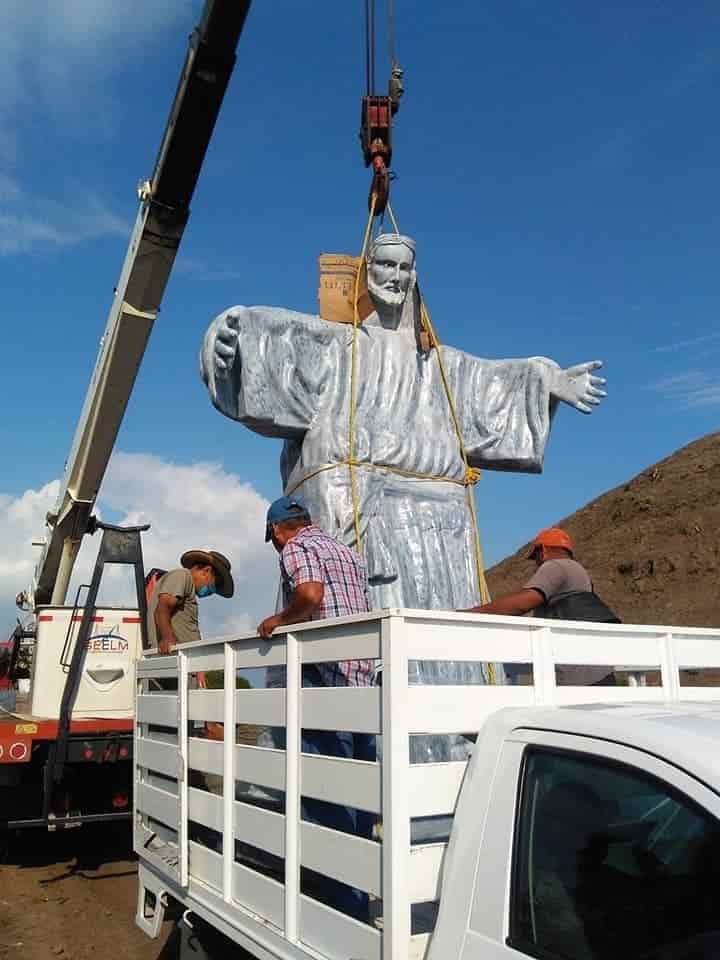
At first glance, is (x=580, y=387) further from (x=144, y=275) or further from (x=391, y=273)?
(x=144, y=275)

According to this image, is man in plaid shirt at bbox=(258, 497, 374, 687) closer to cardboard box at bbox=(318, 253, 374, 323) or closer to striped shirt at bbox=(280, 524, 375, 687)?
striped shirt at bbox=(280, 524, 375, 687)

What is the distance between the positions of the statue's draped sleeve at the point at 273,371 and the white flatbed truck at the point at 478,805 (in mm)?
2465

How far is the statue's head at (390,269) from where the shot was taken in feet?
20.1

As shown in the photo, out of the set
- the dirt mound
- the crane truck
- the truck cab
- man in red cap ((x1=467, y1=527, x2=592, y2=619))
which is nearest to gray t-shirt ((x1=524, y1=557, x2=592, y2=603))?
man in red cap ((x1=467, y1=527, x2=592, y2=619))

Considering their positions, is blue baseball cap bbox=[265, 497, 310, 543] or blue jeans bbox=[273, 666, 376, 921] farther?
blue baseball cap bbox=[265, 497, 310, 543]

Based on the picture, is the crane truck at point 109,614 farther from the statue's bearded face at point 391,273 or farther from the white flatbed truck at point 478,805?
the white flatbed truck at point 478,805

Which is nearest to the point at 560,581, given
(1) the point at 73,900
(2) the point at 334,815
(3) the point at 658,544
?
(2) the point at 334,815

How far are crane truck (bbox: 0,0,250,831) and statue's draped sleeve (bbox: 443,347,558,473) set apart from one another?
2363 millimetres

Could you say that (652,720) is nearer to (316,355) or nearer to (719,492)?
(316,355)

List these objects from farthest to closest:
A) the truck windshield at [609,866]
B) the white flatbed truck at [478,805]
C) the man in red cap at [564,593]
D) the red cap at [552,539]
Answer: the red cap at [552,539], the man in red cap at [564,593], the white flatbed truck at [478,805], the truck windshield at [609,866]

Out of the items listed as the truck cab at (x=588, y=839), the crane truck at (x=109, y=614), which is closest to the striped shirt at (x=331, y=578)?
the truck cab at (x=588, y=839)

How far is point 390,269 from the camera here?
20.2 ft

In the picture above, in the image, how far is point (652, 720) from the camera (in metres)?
2.09

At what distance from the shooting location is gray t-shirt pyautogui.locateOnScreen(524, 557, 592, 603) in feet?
13.1
